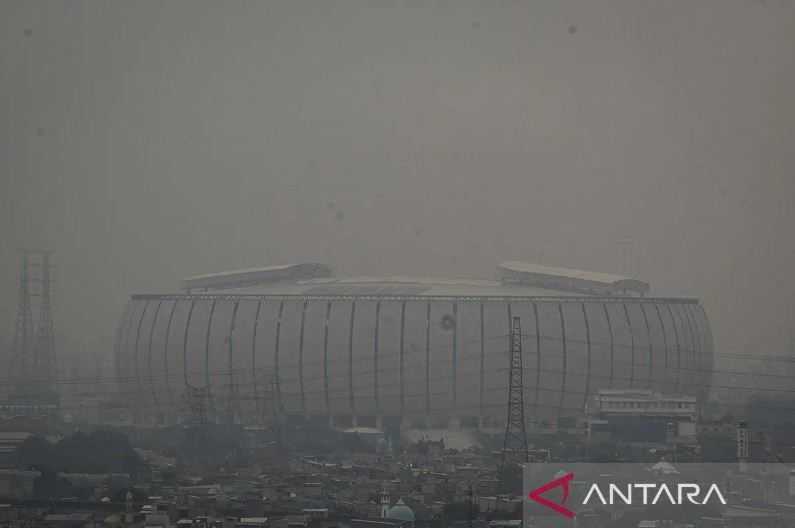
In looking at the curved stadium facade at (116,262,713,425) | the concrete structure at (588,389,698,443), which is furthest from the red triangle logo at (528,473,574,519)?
the curved stadium facade at (116,262,713,425)

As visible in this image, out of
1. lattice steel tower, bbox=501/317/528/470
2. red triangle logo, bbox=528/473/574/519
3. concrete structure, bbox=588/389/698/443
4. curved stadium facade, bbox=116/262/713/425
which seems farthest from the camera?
curved stadium facade, bbox=116/262/713/425

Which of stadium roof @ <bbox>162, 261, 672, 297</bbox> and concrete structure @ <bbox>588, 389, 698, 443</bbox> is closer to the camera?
concrete structure @ <bbox>588, 389, 698, 443</bbox>

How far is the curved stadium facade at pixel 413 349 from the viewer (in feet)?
169

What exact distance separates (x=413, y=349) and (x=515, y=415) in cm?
577

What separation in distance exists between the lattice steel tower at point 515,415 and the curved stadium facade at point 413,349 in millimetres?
1175

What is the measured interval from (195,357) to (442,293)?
24.5 feet

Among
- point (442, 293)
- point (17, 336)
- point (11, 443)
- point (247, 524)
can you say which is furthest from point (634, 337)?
point (247, 524)

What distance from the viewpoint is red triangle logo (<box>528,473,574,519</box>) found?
25.6 m

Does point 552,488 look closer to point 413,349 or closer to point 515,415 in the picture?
point 515,415

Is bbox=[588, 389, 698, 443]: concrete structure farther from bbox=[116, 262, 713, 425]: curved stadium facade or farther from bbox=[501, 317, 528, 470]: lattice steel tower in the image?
bbox=[116, 262, 713, 425]: curved stadium facade

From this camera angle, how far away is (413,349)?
170ft

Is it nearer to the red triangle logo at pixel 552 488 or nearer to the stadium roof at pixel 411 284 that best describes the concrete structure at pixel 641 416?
the stadium roof at pixel 411 284

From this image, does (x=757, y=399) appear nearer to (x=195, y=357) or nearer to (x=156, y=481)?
(x=195, y=357)

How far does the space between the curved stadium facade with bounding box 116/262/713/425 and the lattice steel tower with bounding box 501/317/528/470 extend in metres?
1.18
